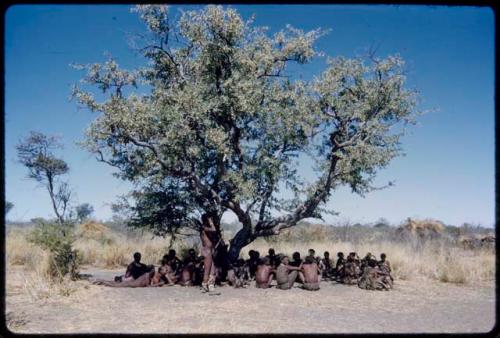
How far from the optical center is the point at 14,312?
9.68 metres

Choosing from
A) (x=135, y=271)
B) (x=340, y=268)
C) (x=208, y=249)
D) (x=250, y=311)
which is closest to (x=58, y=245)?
(x=135, y=271)

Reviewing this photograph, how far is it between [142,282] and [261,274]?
10.7ft

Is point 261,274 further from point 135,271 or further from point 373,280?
point 135,271

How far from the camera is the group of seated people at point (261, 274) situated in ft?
44.7

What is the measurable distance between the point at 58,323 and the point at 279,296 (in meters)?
5.45

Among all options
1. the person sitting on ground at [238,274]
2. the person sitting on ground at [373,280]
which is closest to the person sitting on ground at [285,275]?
the person sitting on ground at [238,274]

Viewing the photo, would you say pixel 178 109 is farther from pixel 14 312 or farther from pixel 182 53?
pixel 14 312

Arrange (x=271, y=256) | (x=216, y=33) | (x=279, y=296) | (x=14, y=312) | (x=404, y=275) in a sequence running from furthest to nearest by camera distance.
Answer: (x=404, y=275)
(x=271, y=256)
(x=216, y=33)
(x=279, y=296)
(x=14, y=312)

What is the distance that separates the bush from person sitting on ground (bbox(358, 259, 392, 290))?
813cm

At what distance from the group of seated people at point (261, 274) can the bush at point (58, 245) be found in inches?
42.7

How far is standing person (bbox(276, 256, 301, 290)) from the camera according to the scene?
13617mm

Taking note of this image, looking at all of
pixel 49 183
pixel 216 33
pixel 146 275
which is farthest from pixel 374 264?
pixel 49 183

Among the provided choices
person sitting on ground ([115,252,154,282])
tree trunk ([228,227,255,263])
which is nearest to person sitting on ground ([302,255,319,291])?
tree trunk ([228,227,255,263])

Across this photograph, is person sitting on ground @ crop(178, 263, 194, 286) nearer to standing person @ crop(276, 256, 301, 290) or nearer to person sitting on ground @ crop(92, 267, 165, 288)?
person sitting on ground @ crop(92, 267, 165, 288)
